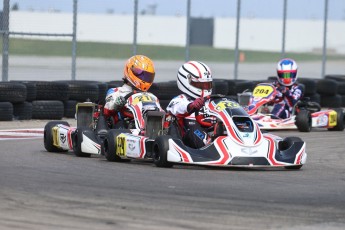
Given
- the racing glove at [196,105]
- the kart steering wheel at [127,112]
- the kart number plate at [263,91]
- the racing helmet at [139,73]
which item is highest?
the racing helmet at [139,73]

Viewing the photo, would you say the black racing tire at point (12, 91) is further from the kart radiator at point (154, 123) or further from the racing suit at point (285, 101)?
the kart radiator at point (154, 123)

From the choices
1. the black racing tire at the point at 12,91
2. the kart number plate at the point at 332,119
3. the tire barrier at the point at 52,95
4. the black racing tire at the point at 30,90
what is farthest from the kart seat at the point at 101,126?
the kart number plate at the point at 332,119

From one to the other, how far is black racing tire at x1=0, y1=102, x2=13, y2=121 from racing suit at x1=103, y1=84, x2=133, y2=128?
422 cm

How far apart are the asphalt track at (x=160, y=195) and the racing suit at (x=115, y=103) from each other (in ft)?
2.32

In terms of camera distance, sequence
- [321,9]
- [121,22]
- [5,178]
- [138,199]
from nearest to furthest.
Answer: [138,199] < [5,178] < [121,22] < [321,9]

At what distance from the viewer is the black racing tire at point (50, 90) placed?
16719mm

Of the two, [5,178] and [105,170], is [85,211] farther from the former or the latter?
[105,170]

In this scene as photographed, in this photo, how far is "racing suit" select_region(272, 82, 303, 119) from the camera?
661 inches

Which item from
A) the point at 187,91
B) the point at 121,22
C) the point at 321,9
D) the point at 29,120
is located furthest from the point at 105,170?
the point at 321,9

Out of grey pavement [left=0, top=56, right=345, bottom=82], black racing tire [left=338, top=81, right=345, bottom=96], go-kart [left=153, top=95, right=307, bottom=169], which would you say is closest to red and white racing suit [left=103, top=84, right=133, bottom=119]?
go-kart [left=153, top=95, right=307, bottom=169]

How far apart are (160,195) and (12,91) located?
26.1 ft

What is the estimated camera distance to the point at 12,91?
52.2ft

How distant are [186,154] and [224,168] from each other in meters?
0.56

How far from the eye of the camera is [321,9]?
25.2 metres
